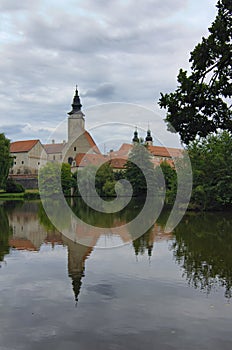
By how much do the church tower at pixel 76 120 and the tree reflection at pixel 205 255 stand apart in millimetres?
81586

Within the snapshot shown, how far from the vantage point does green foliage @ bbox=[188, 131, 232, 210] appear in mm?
32312

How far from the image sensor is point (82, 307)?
7.84 metres

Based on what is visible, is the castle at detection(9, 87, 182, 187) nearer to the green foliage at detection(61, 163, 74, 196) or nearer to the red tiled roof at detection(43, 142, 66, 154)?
the red tiled roof at detection(43, 142, 66, 154)

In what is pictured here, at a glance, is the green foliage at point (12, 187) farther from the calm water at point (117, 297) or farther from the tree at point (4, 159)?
the calm water at point (117, 297)

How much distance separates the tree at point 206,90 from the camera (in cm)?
979

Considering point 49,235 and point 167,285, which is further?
point 49,235

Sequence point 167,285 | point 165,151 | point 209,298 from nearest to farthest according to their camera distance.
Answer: point 209,298
point 167,285
point 165,151

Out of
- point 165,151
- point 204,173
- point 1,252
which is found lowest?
point 1,252

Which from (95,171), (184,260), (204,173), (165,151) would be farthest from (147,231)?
(165,151)

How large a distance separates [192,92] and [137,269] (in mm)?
5032

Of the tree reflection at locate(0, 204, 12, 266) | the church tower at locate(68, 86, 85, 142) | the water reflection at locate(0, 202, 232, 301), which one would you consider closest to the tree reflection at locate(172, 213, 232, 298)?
the water reflection at locate(0, 202, 232, 301)

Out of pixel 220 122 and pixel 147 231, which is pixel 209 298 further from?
pixel 147 231

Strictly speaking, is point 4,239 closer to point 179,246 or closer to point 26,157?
point 179,246

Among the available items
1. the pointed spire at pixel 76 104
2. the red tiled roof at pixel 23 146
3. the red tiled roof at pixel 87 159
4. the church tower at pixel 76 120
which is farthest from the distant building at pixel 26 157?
the red tiled roof at pixel 87 159
